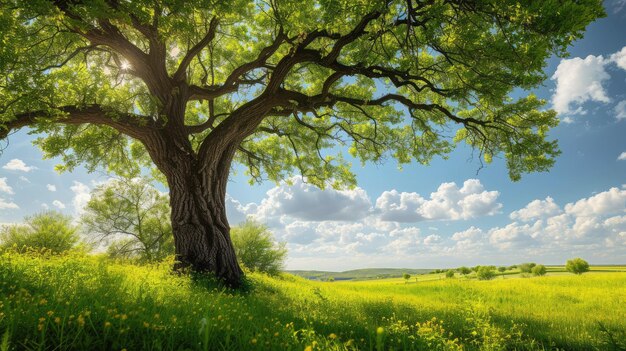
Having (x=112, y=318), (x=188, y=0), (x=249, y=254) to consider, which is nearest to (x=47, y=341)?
(x=112, y=318)

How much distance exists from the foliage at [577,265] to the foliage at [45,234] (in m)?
44.5

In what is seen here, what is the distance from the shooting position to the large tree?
21.5ft

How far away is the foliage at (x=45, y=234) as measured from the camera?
21188 mm

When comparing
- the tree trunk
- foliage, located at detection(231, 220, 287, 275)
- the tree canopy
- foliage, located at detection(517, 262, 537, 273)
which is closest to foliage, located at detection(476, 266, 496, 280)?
foliage, located at detection(517, 262, 537, 273)

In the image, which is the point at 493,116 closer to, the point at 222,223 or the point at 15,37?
the point at 222,223

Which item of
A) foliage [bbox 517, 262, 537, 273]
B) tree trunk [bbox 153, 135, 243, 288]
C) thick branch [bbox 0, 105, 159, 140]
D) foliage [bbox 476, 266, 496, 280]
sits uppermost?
thick branch [bbox 0, 105, 159, 140]

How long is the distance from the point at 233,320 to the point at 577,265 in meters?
41.5

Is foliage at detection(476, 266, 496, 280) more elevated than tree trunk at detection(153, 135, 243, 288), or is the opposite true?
tree trunk at detection(153, 135, 243, 288)

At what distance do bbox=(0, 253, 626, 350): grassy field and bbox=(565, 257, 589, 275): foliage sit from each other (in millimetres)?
29127

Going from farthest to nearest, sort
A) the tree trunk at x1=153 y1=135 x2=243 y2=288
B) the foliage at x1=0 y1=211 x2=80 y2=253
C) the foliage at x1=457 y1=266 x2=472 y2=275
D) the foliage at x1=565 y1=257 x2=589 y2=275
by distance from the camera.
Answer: the foliage at x1=457 y1=266 x2=472 y2=275 < the foliage at x1=565 y1=257 x2=589 y2=275 < the foliage at x1=0 y1=211 x2=80 y2=253 < the tree trunk at x1=153 y1=135 x2=243 y2=288

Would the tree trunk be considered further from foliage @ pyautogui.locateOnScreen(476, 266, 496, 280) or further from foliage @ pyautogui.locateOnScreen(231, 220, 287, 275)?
foliage @ pyautogui.locateOnScreen(476, 266, 496, 280)

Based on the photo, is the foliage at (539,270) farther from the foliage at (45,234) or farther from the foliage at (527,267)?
the foliage at (45,234)

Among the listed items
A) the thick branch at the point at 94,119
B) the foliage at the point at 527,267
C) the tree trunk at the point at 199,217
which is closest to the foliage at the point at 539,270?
the foliage at the point at 527,267

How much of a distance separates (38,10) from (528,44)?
904 centimetres
